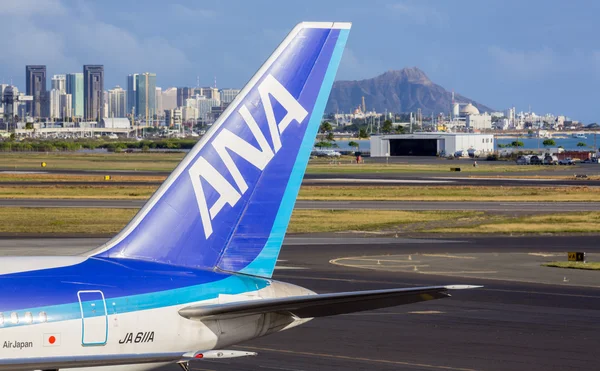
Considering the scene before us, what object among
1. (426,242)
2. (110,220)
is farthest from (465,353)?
(110,220)

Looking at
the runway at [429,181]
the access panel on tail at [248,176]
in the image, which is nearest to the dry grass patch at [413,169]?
the runway at [429,181]

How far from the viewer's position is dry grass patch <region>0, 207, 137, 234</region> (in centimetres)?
6100

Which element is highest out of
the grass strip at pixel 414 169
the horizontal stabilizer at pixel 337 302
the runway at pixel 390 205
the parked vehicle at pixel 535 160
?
the horizontal stabilizer at pixel 337 302

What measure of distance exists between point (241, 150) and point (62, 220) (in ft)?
174

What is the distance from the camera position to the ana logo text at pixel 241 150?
15.2 metres

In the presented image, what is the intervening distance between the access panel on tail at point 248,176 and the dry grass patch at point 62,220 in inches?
1760

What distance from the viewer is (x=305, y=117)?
16.0 metres

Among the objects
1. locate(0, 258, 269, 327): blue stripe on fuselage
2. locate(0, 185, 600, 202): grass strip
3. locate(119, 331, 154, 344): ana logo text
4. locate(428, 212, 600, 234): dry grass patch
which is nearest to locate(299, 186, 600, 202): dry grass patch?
locate(0, 185, 600, 202): grass strip

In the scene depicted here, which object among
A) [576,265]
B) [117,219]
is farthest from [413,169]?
[576,265]

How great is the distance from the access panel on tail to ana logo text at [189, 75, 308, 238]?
0.6 inches

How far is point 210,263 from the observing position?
1542cm

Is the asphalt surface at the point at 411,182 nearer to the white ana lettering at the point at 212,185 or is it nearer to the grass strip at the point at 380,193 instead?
the grass strip at the point at 380,193

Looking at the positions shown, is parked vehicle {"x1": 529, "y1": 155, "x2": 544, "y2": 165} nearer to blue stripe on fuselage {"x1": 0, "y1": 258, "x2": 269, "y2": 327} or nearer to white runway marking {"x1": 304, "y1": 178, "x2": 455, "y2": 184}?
white runway marking {"x1": 304, "y1": 178, "x2": 455, "y2": 184}

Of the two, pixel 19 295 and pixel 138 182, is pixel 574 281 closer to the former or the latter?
pixel 19 295
